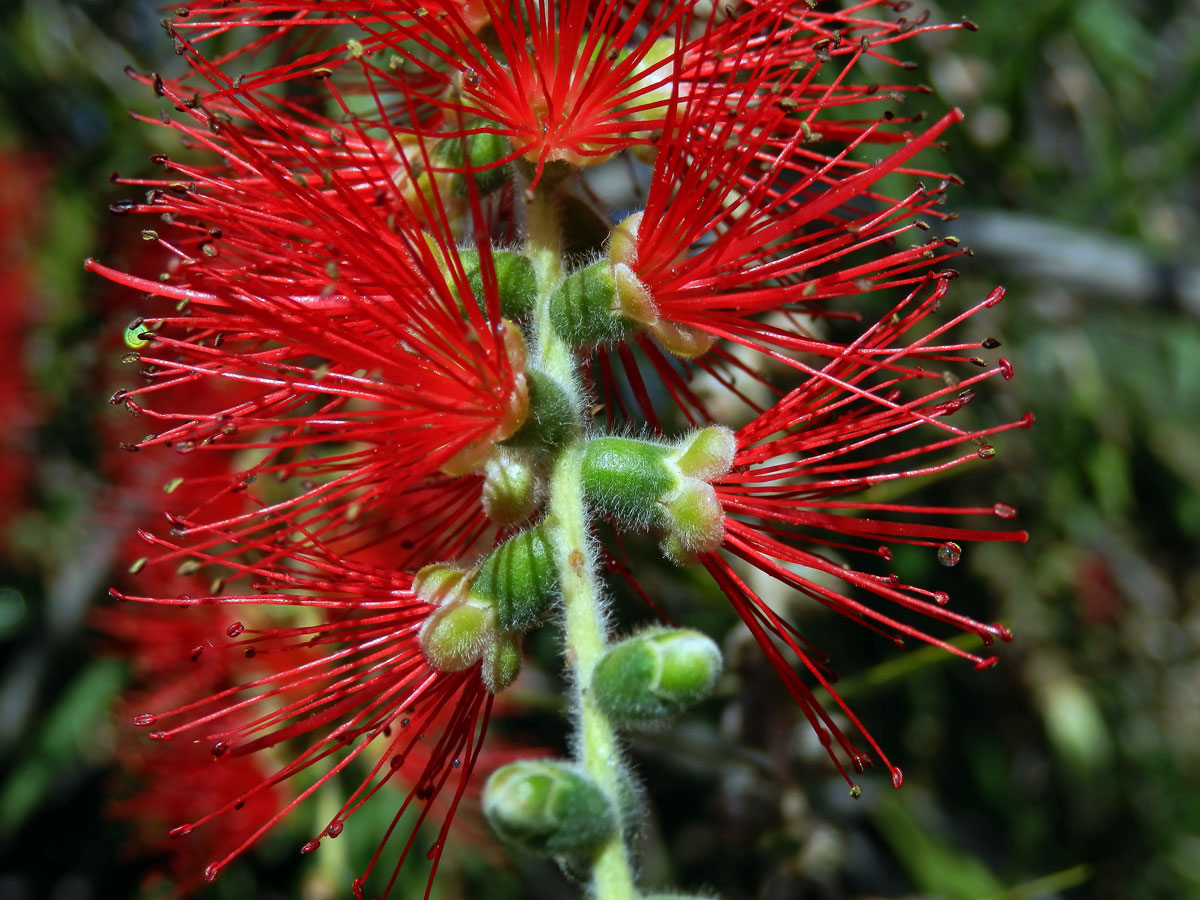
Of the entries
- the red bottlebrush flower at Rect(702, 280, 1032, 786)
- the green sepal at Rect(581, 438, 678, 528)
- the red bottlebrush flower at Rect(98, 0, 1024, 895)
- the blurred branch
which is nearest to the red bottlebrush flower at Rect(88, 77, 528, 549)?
the red bottlebrush flower at Rect(98, 0, 1024, 895)

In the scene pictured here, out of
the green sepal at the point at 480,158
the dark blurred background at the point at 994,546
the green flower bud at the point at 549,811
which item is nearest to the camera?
the green flower bud at the point at 549,811

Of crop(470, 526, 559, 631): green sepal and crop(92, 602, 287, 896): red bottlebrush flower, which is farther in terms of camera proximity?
crop(92, 602, 287, 896): red bottlebrush flower

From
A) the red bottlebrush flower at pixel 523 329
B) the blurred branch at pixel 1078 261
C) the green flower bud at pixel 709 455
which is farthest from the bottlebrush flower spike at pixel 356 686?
the blurred branch at pixel 1078 261

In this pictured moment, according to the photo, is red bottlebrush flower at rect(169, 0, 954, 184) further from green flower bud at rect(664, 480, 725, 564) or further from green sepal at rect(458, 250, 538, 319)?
green flower bud at rect(664, 480, 725, 564)

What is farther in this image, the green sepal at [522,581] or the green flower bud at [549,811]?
the green sepal at [522,581]

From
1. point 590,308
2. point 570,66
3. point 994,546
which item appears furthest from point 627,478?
point 994,546

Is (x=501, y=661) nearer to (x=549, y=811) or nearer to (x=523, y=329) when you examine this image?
(x=549, y=811)

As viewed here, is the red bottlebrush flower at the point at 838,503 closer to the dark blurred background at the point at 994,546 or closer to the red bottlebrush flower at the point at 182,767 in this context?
the dark blurred background at the point at 994,546
